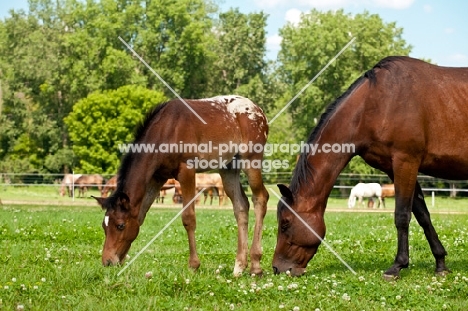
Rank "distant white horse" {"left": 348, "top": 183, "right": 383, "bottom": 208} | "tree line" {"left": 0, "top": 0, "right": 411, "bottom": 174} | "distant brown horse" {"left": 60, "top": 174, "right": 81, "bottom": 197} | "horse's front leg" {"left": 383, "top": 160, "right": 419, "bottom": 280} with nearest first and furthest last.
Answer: "horse's front leg" {"left": 383, "top": 160, "right": 419, "bottom": 280} < "distant white horse" {"left": 348, "top": 183, "right": 383, "bottom": 208} < "distant brown horse" {"left": 60, "top": 174, "right": 81, "bottom": 197} < "tree line" {"left": 0, "top": 0, "right": 411, "bottom": 174}

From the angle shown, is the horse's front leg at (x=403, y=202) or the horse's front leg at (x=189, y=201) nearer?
the horse's front leg at (x=403, y=202)

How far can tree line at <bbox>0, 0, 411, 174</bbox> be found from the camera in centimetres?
5156

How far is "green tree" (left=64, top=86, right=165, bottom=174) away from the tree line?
0.28ft

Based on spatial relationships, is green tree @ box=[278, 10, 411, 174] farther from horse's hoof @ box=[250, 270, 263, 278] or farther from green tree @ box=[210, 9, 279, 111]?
horse's hoof @ box=[250, 270, 263, 278]

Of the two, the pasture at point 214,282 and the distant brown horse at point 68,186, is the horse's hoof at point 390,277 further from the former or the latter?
the distant brown horse at point 68,186

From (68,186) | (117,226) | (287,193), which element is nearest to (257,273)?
(287,193)

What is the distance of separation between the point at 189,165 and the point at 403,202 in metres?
2.64

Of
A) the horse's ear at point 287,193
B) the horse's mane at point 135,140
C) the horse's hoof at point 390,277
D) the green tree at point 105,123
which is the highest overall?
the green tree at point 105,123

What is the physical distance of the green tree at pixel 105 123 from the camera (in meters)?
50.3

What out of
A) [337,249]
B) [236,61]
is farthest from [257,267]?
[236,61]

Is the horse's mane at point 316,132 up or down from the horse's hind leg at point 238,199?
up

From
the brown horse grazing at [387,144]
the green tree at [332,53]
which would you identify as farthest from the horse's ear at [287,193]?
the green tree at [332,53]

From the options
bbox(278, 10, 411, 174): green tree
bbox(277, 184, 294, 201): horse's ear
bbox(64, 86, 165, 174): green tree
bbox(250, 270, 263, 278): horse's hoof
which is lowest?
bbox(250, 270, 263, 278): horse's hoof

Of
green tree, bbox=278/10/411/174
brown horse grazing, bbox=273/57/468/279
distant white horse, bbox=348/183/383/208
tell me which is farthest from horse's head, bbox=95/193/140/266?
green tree, bbox=278/10/411/174
